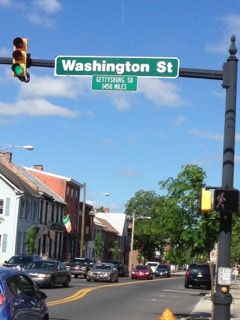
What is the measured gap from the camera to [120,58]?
14.4 m

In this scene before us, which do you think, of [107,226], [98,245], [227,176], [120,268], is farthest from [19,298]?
[107,226]

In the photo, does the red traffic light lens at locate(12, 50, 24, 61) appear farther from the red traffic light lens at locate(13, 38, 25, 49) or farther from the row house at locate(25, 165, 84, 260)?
the row house at locate(25, 165, 84, 260)

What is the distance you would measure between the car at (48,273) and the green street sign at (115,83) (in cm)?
1884

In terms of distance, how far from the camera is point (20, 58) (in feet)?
45.7

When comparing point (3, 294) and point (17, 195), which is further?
point (17, 195)

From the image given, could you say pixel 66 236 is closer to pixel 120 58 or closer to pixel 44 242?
pixel 44 242

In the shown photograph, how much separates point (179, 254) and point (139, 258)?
93776 millimetres

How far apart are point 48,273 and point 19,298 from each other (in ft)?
71.8

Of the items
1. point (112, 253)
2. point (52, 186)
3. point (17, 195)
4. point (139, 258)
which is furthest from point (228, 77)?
point (139, 258)

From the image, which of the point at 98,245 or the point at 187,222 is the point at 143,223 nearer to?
the point at 98,245

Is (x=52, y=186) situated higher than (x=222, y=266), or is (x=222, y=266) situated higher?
(x=52, y=186)

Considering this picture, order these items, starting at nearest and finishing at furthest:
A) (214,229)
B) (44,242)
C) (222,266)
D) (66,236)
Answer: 1. (222,266)
2. (214,229)
3. (44,242)
4. (66,236)

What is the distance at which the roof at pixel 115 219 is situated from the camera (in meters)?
112

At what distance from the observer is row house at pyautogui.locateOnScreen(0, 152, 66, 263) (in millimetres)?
57625
